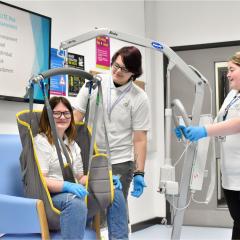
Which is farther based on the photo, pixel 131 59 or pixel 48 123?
pixel 131 59

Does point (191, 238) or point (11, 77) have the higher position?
point (11, 77)

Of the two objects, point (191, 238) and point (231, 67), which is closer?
point (231, 67)

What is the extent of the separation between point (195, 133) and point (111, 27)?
195 cm

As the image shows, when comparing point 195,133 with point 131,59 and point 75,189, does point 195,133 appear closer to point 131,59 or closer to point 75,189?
point 131,59

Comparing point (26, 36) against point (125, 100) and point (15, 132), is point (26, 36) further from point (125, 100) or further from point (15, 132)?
point (125, 100)

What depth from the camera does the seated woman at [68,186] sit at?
2076 millimetres

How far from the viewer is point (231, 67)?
2617mm

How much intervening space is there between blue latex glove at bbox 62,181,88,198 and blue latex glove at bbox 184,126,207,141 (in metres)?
0.67

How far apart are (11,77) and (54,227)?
44.8 inches

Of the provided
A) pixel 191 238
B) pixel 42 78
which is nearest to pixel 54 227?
pixel 42 78

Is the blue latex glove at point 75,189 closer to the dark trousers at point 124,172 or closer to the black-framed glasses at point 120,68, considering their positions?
the dark trousers at point 124,172

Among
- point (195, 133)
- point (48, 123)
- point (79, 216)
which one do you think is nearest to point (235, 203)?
point (195, 133)

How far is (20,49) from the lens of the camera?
2.93 meters

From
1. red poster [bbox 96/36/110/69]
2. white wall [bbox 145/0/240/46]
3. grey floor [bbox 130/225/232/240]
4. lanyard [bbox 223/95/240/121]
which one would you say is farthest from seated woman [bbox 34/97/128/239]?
white wall [bbox 145/0/240/46]
